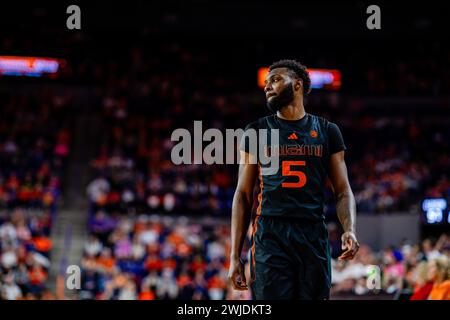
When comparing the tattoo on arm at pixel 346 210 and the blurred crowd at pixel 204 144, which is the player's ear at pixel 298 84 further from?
the blurred crowd at pixel 204 144

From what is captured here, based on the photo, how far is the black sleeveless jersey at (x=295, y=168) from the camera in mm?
3830

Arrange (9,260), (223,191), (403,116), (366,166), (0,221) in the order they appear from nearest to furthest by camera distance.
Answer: (9,260)
(0,221)
(223,191)
(366,166)
(403,116)

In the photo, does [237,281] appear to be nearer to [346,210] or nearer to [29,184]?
[346,210]

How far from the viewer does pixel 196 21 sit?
25.7 metres

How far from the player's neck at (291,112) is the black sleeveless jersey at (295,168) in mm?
32

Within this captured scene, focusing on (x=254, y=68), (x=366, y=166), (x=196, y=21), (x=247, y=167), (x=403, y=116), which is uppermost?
(x=196, y=21)

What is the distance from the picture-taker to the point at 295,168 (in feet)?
12.7

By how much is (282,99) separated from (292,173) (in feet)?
1.49

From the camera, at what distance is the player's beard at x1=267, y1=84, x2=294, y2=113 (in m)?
3.97

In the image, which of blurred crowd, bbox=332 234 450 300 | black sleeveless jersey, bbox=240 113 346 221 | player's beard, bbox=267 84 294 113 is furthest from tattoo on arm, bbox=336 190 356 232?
blurred crowd, bbox=332 234 450 300

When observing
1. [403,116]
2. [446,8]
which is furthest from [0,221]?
[446,8]

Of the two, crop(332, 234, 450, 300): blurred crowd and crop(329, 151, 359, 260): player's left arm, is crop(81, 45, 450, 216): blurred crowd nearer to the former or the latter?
crop(332, 234, 450, 300): blurred crowd
